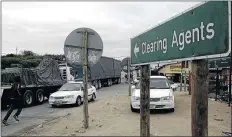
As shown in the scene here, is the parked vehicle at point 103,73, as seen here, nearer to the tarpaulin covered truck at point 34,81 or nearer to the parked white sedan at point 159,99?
the tarpaulin covered truck at point 34,81

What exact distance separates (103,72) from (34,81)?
1980cm

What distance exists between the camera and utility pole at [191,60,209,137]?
3471 mm

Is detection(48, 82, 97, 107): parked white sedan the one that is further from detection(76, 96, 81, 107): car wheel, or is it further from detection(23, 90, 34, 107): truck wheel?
detection(23, 90, 34, 107): truck wheel

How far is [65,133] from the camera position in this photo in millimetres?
8930

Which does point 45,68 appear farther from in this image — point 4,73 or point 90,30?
point 90,30

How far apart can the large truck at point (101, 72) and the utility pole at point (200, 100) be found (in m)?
24.3

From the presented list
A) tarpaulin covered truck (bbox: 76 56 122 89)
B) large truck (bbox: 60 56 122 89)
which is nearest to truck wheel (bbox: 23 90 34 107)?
large truck (bbox: 60 56 122 89)

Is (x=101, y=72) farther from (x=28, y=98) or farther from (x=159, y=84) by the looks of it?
(x=159, y=84)

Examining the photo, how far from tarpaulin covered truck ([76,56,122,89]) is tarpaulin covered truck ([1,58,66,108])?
6368mm

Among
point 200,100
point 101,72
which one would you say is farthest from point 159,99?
point 101,72

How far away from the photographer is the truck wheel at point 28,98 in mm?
19066

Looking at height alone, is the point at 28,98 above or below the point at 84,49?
below

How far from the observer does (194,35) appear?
11.3 feet

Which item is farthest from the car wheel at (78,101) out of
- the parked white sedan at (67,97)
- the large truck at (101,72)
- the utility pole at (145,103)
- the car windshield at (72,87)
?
the utility pole at (145,103)
